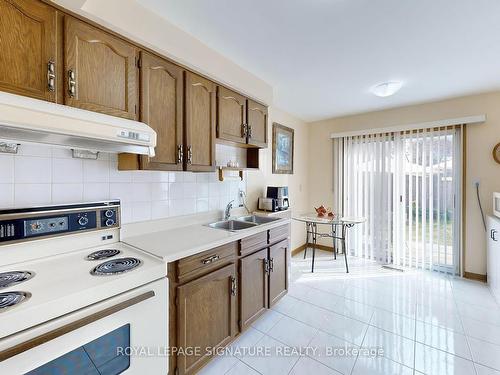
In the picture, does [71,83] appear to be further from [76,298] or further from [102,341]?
[102,341]

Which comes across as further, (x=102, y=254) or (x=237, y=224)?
(x=237, y=224)

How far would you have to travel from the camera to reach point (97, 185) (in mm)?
1511

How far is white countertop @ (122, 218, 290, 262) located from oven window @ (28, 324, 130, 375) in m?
0.40

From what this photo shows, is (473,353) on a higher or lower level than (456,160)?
lower

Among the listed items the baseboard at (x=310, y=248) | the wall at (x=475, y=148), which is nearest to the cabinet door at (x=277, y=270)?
the baseboard at (x=310, y=248)

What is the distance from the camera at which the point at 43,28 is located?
1090mm

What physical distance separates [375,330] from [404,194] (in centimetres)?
209

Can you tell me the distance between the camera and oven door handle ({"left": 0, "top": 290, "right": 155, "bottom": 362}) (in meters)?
0.75

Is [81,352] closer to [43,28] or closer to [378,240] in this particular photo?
[43,28]

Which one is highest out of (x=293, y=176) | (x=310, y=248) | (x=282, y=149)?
(x=282, y=149)

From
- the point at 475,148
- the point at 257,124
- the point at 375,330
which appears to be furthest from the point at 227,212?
the point at 475,148

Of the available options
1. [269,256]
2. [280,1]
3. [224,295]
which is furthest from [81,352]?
[280,1]

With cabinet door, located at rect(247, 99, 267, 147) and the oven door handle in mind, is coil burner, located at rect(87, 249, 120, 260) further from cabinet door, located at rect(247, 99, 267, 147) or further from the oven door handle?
cabinet door, located at rect(247, 99, 267, 147)

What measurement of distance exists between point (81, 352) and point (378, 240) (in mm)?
3760
